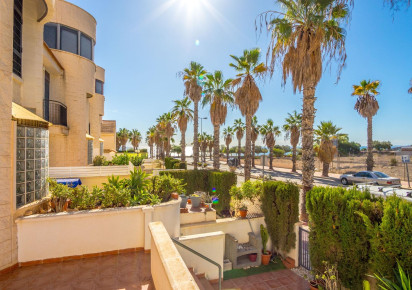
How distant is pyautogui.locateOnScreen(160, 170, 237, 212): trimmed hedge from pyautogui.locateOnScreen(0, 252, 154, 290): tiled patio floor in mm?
9197

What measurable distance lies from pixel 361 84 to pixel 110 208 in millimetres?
27297

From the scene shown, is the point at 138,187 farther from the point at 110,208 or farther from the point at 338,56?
the point at 338,56

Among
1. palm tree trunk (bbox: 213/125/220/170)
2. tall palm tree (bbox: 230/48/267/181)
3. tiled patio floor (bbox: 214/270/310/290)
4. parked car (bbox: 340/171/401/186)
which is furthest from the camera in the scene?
palm tree trunk (bbox: 213/125/220/170)

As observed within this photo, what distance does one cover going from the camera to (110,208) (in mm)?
5609

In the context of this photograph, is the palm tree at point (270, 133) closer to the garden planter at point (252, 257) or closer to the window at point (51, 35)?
the garden planter at point (252, 257)

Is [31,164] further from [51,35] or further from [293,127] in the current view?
[293,127]

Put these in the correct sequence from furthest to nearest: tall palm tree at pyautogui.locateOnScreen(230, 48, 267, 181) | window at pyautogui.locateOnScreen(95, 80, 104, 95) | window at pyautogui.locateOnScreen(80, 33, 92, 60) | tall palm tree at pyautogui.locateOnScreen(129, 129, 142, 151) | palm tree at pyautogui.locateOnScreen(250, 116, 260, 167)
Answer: tall palm tree at pyautogui.locateOnScreen(129, 129, 142, 151) → palm tree at pyautogui.locateOnScreen(250, 116, 260, 167) → window at pyautogui.locateOnScreen(95, 80, 104, 95) → tall palm tree at pyautogui.locateOnScreen(230, 48, 267, 181) → window at pyautogui.locateOnScreen(80, 33, 92, 60)

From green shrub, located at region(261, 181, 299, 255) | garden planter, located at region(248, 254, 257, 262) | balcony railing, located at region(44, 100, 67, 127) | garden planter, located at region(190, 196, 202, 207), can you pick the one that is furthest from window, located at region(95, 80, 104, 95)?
garden planter, located at region(248, 254, 257, 262)

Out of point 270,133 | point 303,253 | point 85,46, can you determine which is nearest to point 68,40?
point 85,46

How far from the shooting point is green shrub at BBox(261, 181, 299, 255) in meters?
8.66

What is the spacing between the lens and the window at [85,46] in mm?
13898

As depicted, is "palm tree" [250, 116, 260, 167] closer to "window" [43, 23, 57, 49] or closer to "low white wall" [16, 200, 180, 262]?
"window" [43, 23, 57, 49]

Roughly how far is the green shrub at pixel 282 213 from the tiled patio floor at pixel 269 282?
1.25 meters

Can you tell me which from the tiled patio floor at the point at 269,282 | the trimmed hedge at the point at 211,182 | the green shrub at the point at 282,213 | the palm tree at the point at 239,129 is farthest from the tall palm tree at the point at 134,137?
the tiled patio floor at the point at 269,282
